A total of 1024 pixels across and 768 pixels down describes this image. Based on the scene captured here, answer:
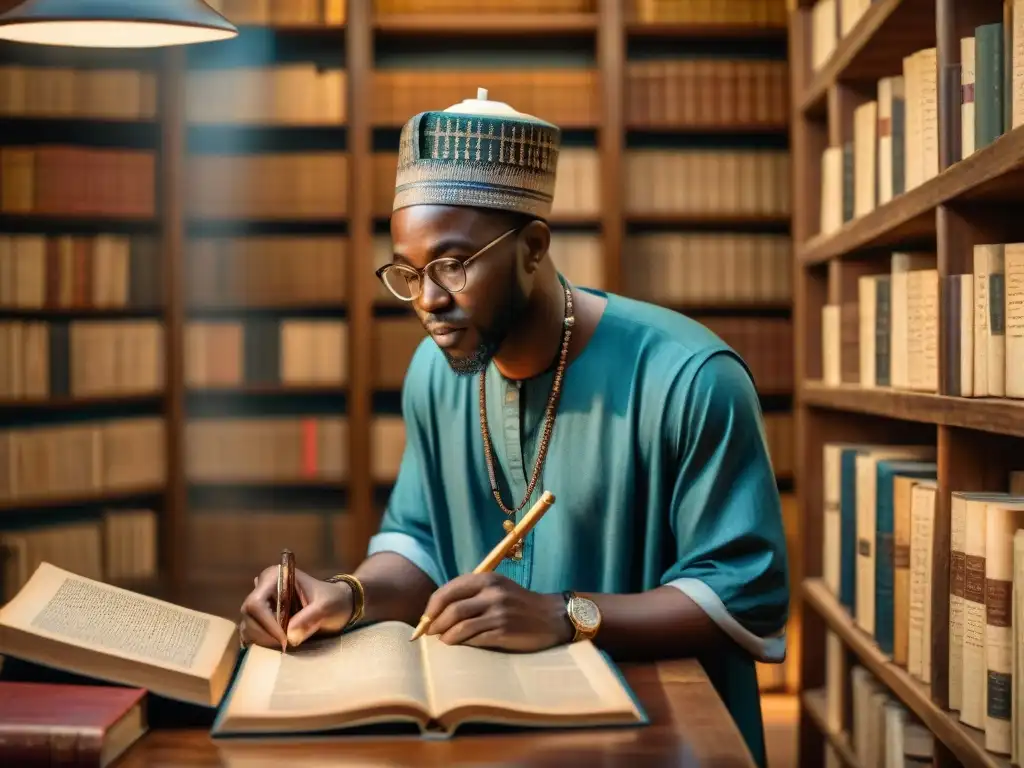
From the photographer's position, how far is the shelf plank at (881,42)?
6.93ft

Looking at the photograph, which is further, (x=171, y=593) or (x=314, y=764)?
(x=171, y=593)

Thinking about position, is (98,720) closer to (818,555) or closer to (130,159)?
(818,555)

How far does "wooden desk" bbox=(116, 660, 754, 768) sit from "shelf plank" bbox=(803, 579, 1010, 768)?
2.23ft

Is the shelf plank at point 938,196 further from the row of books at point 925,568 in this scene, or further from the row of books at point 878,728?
the row of books at point 878,728

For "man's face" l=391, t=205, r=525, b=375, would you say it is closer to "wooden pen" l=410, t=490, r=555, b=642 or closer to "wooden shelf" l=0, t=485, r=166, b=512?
"wooden pen" l=410, t=490, r=555, b=642

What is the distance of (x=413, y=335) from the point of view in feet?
14.0

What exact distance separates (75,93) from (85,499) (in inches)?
55.9

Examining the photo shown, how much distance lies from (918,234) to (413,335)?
7.48 feet

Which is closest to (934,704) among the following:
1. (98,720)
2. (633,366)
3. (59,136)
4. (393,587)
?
(633,366)

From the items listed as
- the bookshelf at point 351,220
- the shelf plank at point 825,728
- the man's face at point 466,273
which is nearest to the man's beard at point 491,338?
the man's face at point 466,273

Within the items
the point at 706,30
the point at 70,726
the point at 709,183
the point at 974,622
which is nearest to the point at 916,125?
the point at 974,622

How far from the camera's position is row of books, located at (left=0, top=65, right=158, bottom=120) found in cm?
416

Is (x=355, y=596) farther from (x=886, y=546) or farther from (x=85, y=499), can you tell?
(x=85, y=499)

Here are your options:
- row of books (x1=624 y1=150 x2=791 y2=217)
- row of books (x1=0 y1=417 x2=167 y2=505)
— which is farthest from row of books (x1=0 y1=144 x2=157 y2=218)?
row of books (x1=624 y1=150 x2=791 y2=217)
